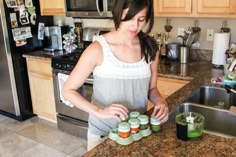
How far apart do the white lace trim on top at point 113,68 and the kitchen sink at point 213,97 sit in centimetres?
69

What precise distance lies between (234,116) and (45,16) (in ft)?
8.76

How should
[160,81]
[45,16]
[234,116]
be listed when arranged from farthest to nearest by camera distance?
[45,16] < [160,81] < [234,116]

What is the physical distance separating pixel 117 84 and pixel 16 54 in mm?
2337

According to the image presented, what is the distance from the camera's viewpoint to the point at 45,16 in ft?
11.1

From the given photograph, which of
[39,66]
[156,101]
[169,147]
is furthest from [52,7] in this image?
[169,147]

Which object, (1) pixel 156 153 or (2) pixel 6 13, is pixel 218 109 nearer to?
(1) pixel 156 153

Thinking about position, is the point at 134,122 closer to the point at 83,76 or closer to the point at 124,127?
the point at 124,127

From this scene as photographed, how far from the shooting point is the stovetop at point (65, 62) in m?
2.74

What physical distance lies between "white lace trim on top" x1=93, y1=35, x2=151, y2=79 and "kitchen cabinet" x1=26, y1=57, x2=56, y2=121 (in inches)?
76.0

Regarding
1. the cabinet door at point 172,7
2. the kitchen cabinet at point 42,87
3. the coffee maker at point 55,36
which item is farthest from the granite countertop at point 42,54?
the cabinet door at point 172,7

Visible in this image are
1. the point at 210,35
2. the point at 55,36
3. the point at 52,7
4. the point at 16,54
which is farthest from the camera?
the point at 55,36

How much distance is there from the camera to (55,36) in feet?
10.9

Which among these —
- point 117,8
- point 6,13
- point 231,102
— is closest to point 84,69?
point 117,8

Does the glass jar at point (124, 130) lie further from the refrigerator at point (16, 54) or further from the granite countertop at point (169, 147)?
the refrigerator at point (16, 54)
